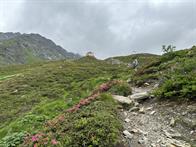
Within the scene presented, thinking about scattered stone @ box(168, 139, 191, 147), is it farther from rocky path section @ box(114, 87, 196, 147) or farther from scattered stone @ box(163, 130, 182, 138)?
scattered stone @ box(163, 130, 182, 138)

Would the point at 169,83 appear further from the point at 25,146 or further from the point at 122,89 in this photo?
the point at 25,146

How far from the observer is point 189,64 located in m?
14.6

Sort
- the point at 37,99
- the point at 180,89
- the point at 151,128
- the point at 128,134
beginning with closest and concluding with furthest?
the point at 128,134 → the point at 151,128 → the point at 180,89 → the point at 37,99

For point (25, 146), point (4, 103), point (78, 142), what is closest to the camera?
point (78, 142)

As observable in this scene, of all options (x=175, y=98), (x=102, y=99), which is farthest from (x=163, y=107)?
(x=102, y=99)

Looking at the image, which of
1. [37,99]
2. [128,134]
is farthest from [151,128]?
[37,99]

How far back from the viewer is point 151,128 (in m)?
9.64

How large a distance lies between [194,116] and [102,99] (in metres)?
4.03

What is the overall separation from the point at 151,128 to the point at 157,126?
29 cm

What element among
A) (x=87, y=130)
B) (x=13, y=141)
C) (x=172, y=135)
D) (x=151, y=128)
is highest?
(x=87, y=130)

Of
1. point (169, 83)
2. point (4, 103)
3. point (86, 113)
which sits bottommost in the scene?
point (4, 103)

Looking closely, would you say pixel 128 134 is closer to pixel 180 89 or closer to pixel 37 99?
pixel 180 89

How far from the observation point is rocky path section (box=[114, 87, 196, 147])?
337 inches

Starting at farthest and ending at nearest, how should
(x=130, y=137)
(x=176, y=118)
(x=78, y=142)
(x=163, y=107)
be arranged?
1. (x=163, y=107)
2. (x=176, y=118)
3. (x=130, y=137)
4. (x=78, y=142)
